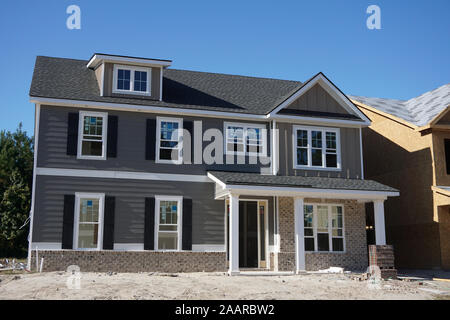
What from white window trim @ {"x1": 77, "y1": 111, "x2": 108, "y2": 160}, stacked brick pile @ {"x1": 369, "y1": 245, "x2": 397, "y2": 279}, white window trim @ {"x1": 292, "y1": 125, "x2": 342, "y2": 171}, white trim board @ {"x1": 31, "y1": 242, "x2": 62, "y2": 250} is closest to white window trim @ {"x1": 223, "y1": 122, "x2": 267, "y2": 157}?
white window trim @ {"x1": 292, "y1": 125, "x2": 342, "y2": 171}

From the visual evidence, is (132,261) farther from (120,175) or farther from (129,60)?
(129,60)

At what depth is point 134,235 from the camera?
60.2 feet

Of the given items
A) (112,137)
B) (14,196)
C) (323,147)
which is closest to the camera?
(112,137)

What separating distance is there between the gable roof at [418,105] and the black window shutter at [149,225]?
39.9 feet

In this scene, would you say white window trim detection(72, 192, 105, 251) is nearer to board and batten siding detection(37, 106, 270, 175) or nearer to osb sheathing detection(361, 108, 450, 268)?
board and batten siding detection(37, 106, 270, 175)

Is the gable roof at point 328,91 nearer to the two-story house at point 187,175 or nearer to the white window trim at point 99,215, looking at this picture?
the two-story house at point 187,175

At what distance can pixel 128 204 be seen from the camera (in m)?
18.5

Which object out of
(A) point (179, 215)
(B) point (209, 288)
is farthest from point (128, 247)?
(B) point (209, 288)

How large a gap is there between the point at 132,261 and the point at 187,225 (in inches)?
94.3

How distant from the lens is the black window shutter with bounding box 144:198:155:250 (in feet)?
60.3

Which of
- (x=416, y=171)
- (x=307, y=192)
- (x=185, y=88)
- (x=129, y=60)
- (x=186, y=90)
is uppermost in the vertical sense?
(x=129, y=60)
